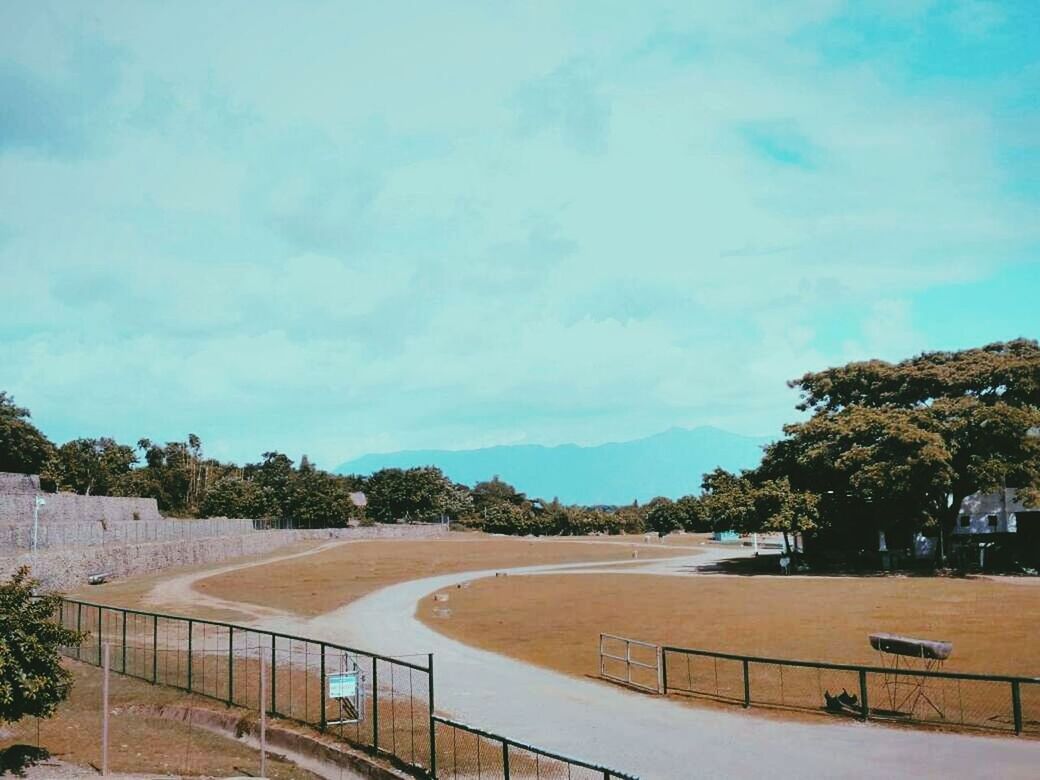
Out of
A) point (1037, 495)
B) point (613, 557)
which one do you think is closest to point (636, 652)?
point (1037, 495)

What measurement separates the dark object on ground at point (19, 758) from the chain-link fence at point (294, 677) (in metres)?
2.85

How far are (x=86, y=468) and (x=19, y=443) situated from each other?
18.2 meters

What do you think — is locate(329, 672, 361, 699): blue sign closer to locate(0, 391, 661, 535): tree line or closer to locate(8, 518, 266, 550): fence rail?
locate(8, 518, 266, 550): fence rail

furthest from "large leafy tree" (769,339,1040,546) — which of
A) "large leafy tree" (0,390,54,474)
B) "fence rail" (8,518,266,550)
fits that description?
"large leafy tree" (0,390,54,474)

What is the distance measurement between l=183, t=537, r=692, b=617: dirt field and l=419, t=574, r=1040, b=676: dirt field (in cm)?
918

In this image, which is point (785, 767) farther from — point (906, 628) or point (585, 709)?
point (906, 628)

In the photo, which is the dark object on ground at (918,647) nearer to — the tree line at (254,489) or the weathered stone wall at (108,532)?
the weathered stone wall at (108,532)

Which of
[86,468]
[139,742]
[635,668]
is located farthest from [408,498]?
[139,742]

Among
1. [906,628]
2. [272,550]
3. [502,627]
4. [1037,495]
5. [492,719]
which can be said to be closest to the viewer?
[492,719]

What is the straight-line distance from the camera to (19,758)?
2169cm

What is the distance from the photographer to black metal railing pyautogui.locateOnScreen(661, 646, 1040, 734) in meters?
21.8

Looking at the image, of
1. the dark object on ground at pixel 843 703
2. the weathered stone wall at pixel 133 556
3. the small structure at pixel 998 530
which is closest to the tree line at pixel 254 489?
the weathered stone wall at pixel 133 556

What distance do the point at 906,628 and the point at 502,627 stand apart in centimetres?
1779

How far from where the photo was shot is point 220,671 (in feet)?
103
